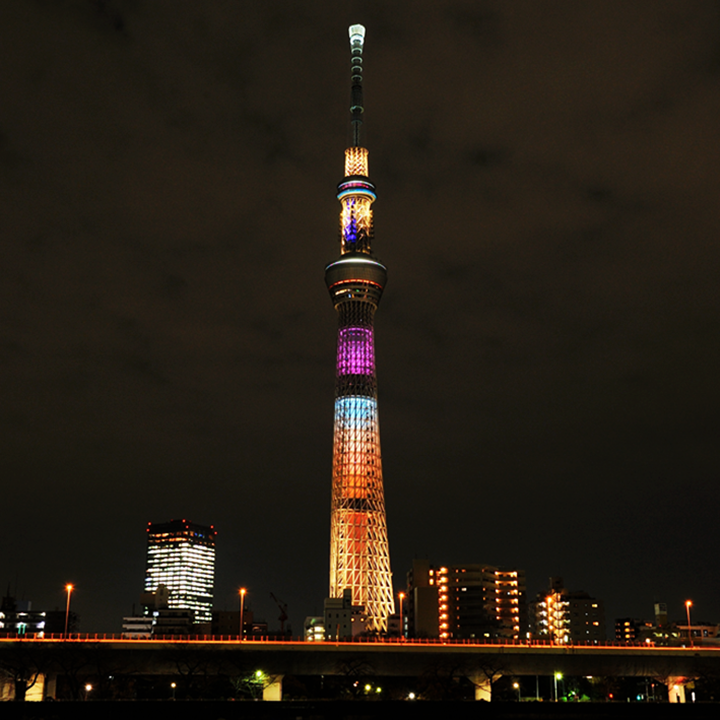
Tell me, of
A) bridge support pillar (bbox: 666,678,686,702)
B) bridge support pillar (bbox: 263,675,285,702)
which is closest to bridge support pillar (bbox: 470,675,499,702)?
bridge support pillar (bbox: 666,678,686,702)

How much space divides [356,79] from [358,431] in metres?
71.2

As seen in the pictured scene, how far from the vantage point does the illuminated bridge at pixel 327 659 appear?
78.4 meters

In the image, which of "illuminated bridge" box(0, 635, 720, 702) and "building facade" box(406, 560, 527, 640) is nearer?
"illuminated bridge" box(0, 635, 720, 702)

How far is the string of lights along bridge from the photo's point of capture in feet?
485

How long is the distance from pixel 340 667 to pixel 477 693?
14.5 m

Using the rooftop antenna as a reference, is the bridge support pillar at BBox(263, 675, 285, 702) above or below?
below

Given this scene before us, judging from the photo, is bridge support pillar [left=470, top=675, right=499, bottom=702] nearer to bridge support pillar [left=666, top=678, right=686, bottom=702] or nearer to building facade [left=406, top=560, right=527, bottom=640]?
bridge support pillar [left=666, top=678, right=686, bottom=702]

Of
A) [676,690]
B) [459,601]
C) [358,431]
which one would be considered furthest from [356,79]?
[676,690]

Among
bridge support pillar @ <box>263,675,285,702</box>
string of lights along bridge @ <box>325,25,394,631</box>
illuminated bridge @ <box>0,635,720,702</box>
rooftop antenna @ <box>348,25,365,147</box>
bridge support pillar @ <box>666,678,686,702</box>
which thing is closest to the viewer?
illuminated bridge @ <box>0,635,720,702</box>

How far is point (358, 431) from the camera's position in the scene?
152m

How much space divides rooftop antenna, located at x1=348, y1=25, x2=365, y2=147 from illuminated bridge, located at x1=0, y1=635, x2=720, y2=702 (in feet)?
368

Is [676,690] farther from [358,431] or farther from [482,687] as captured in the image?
[358,431]

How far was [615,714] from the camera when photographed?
241ft

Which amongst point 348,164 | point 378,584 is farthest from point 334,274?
point 378,584
